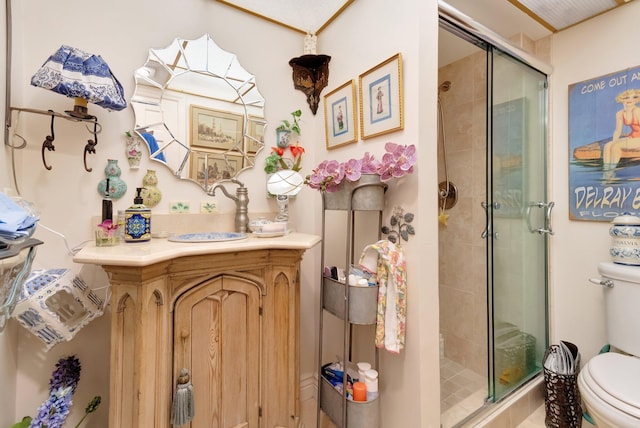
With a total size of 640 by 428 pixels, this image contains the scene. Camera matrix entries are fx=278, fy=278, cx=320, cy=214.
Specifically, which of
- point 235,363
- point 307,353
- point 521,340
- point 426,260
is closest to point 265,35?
point 426,260

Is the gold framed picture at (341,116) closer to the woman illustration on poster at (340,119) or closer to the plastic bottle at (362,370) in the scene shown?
the woman illustration on poster at (340,119)

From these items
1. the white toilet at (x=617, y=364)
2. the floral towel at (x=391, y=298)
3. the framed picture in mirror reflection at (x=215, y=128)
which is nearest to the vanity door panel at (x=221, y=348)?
the floral towel at (x=391, y=298)

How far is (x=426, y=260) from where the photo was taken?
1.17 metres

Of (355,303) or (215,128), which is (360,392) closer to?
(355,303)

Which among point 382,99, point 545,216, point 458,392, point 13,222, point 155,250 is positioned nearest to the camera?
point 13,222

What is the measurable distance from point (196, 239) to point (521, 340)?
6.37 ft

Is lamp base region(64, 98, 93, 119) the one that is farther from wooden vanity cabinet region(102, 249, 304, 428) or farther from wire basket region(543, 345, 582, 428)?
wire basket region(543, 345, 582, 428)

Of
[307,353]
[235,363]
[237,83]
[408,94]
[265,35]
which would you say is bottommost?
[307,353]

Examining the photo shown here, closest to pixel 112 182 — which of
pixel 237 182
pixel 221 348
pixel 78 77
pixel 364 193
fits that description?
pixel 78 77

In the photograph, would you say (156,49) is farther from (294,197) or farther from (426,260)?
(426,260)

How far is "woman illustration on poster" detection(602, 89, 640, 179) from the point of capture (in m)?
1.43

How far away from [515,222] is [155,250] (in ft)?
6.21

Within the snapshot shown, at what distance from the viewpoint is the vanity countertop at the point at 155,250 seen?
808 mm

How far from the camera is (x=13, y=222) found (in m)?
0.43
